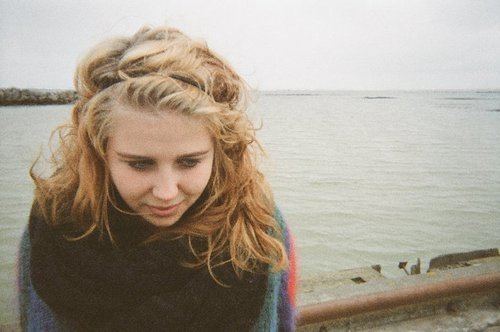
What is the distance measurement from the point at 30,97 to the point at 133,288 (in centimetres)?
8053

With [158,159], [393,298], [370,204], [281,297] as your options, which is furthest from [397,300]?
[370,204]

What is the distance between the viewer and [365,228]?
7.65 metres

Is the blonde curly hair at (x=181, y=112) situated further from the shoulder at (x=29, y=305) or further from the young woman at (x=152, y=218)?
the shoulder at (x=29, y=305)

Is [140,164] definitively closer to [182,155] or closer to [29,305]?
[182,155]

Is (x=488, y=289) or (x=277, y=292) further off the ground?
(x=277, y=292)

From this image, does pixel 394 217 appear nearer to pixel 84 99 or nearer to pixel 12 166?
pixel 84 99

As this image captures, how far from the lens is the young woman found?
1178 mm

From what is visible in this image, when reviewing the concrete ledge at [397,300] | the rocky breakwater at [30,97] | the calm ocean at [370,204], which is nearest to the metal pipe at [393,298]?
the concrete ledge at [397,300]

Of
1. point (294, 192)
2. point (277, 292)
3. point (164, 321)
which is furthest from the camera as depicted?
point (294, 192)

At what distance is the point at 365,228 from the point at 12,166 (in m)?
11.7

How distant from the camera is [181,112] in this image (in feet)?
3.89

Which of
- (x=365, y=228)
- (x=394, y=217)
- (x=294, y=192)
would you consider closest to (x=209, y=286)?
(x=365, y=228)

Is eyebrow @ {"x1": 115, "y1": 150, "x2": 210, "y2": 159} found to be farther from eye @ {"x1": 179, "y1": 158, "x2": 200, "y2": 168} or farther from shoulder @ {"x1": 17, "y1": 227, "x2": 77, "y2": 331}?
shoulder @ {"x1": 17, "y1": 227, "x2": 77, "y2": 331}

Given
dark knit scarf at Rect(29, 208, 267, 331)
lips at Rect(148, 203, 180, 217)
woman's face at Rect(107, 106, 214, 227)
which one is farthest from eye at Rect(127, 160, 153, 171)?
dark knit scarf at Rect(29, 208, 267, 331)
